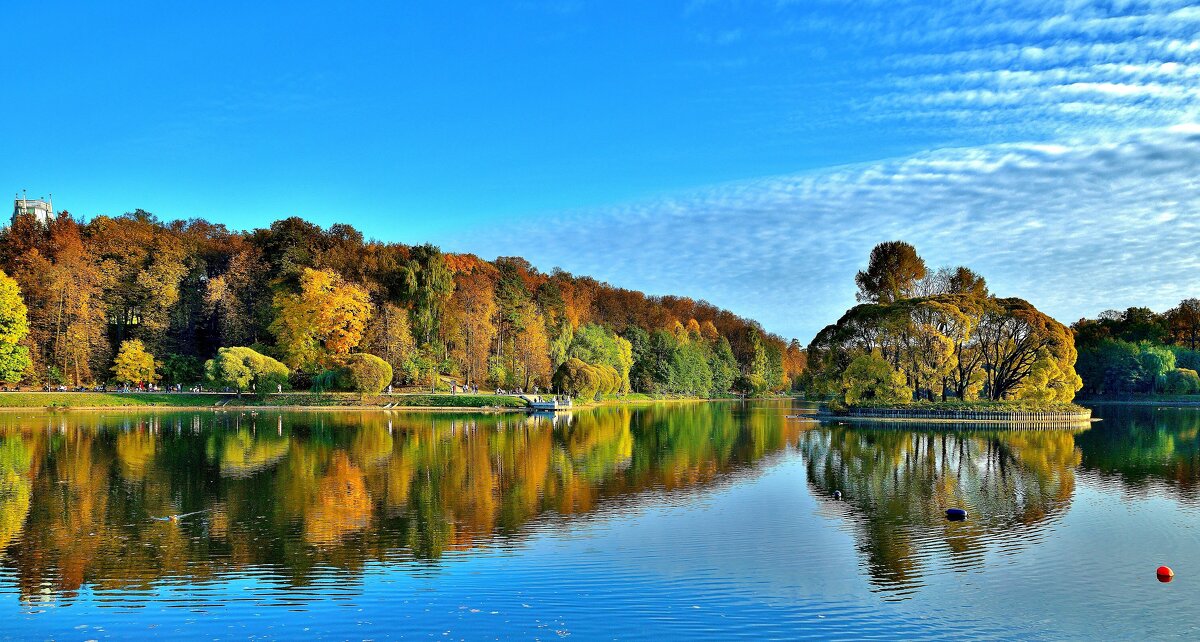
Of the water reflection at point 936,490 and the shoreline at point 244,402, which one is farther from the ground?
the shoreline at point 244,402

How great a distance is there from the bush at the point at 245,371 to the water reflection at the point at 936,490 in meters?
47.5

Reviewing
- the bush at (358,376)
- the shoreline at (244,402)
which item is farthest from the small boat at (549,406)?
the bush at (358,376)

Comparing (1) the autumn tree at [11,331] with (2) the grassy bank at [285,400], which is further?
(2) the grassy bank at [285,400]

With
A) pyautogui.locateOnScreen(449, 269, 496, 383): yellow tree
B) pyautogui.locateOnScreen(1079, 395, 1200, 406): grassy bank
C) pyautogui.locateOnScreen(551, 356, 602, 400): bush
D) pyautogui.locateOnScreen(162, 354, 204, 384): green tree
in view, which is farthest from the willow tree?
pyautogui.locateOnScreen(162, 354, 204, 384): green tree

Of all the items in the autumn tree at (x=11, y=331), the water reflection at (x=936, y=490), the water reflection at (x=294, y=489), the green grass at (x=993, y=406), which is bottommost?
the water reflection at (x=936, y=490)

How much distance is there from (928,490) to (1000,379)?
40.2m

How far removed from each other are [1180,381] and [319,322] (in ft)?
340

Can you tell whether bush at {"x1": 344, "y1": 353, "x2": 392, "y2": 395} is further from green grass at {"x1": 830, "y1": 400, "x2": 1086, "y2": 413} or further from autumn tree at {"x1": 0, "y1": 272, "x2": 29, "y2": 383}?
green grass at {"x1": 830, "y1": 400, "x2": 1086, "y2": 413}

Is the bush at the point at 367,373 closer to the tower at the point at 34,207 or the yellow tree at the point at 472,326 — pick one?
the yellow tree at the point at 472,326

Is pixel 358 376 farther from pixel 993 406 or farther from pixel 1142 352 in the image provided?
pixel 1142 352

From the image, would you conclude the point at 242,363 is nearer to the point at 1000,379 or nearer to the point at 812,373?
the point at 812,373

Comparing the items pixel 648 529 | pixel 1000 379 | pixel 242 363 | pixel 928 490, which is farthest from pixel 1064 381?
pixel 242 363

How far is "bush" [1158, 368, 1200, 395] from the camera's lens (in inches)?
3927

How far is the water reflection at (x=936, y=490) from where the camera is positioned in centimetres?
1647
